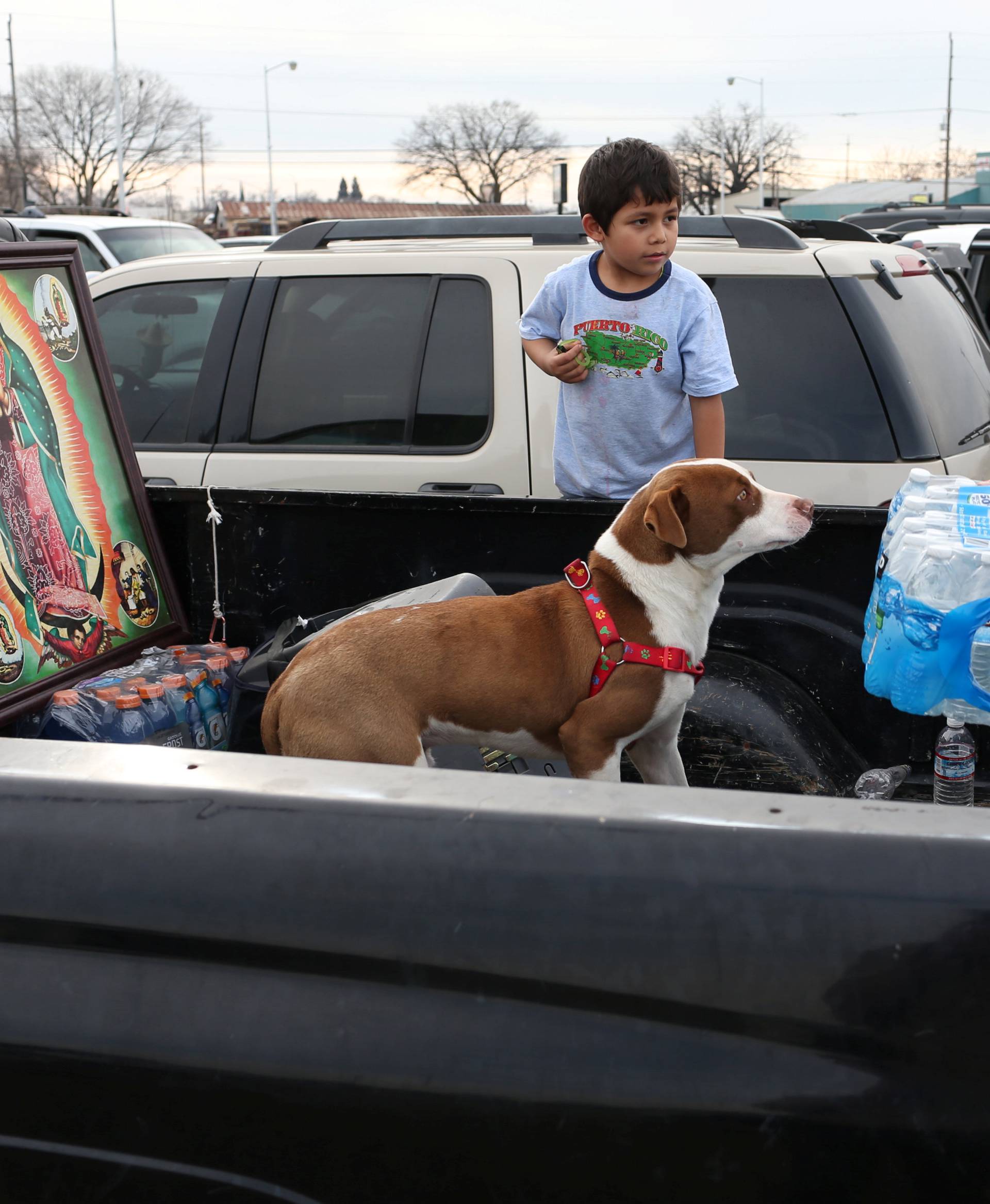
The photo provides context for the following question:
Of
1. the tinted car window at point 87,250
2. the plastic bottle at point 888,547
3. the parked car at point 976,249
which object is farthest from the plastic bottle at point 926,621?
the tinted car window at point 87,250

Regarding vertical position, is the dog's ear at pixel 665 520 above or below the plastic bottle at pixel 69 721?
above

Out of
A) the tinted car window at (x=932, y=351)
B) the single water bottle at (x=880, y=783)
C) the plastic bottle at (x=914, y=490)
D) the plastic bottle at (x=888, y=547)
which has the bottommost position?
the single water bottle at (x=880, y=783)

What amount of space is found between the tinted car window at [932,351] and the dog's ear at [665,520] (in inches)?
71.5

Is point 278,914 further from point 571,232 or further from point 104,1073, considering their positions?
point 571,232

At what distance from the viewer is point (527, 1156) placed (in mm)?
1321

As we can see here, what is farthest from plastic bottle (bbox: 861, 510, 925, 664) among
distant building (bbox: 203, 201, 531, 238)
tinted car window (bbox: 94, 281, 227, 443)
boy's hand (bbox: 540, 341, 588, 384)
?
distant building (bbox: 203, 201, 531, 238)

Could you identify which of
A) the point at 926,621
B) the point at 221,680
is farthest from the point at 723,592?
the point at 221,680

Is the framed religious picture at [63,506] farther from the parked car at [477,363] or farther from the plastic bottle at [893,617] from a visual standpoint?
the plastic bottle at [893,617]

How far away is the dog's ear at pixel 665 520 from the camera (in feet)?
8.08

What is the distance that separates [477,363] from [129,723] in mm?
2198

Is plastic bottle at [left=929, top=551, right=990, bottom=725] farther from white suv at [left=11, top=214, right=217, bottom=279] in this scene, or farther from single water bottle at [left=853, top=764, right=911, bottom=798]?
white suv at [left=11, top=214, right=217, bottom=279]

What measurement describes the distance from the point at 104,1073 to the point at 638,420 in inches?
88.6

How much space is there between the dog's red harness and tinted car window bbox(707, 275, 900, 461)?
1.72 metres

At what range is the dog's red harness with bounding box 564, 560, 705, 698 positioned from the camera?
254 cm
